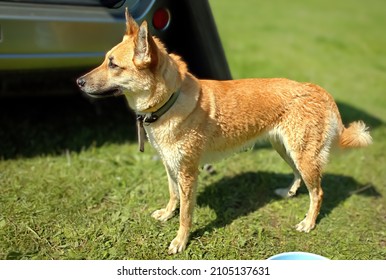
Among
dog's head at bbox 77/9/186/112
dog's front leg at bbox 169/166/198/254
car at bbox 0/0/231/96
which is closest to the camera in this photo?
dog's head at bbox 77/9/186/112

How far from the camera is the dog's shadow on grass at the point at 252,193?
365 centimetres

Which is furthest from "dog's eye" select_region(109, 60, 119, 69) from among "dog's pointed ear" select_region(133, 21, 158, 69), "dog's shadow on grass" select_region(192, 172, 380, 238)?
"dog's shadow on grass" select_region(192, 172, 380, 238)

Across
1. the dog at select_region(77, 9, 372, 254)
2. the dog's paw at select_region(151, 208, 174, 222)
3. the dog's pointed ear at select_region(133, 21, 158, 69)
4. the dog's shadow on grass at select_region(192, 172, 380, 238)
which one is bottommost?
the dog's shadow on grass at select_region(192, 172, 380, 238)

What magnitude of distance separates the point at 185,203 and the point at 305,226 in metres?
1.08

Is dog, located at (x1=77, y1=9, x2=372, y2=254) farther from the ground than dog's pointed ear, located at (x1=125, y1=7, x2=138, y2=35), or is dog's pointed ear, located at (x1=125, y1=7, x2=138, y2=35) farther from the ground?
dog's pointed ear, located at (x1=125, y1=7, x2=138, y2=35)

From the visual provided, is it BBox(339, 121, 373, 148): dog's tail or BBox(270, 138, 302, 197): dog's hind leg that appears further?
BBox(270, 138, 302, 197): dog's hind leg

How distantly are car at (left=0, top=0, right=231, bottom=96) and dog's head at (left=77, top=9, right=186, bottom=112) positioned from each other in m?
0.74

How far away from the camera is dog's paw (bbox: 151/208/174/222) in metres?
3.48

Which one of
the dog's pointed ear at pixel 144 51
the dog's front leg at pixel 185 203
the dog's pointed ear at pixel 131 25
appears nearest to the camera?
the dog's pointed ear at pixel 144 51

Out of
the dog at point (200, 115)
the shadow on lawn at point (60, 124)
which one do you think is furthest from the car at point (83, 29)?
the shadow on lawn at point (60, 124)

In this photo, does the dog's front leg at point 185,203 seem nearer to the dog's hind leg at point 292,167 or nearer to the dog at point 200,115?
the dog at point 200,115

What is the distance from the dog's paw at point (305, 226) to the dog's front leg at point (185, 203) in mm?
947

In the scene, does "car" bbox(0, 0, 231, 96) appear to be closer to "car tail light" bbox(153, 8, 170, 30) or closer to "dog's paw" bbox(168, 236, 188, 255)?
"car tail light" bbox(153, 8, 170, 30)

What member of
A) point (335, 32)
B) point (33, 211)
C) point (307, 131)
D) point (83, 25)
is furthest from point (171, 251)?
point (335, 32)
